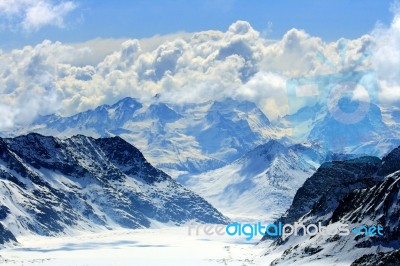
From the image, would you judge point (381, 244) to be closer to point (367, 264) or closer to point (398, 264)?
point (367, 264)

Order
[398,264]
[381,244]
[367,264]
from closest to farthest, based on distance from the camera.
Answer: [398,264]
[367,264]
[381,244]

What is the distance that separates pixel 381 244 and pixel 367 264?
61.8m

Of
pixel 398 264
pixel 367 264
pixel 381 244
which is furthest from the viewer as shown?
pixel 381 244

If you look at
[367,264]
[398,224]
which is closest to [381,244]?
[398,224]

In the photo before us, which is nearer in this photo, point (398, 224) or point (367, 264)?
point (367, 264)

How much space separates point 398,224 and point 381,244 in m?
6.88

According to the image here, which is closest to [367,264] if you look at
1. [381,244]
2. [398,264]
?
[398,264]

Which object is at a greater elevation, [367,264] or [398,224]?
[398,224]

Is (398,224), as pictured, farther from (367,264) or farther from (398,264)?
(398,264)

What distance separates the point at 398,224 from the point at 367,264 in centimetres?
6294

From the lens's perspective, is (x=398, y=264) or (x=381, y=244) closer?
(x=398, y=264)

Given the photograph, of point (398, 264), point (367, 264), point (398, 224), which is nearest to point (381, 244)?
point (398, 224)

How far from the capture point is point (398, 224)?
7800 inches

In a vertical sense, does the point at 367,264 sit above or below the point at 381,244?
below
